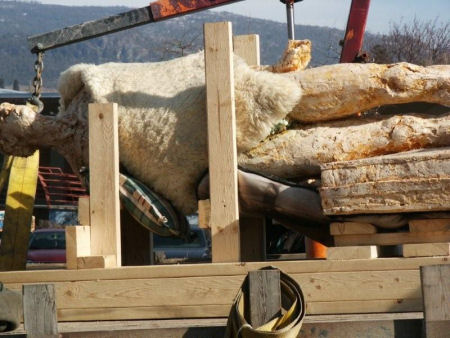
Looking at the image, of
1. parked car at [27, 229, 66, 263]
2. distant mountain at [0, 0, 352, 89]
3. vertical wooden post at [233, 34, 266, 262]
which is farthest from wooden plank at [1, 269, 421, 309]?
distant mountain at [0, 0, 352, 89]

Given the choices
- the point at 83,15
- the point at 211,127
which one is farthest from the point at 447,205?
the point at 83,15

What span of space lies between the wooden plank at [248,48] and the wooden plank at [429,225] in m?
2.06

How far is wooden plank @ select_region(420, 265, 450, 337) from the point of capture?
4258 mm

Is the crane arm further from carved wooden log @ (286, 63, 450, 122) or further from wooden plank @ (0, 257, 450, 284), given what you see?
wooden plank @ (0, 257, 450, 284)

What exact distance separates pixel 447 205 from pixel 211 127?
1.34 metres

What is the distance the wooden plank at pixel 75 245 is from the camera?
20.7 feet

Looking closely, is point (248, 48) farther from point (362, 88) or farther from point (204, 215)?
point (204, 215)

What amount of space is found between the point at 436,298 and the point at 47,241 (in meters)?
15.0

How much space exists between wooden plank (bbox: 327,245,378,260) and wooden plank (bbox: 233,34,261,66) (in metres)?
2.06

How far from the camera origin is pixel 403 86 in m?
6.61

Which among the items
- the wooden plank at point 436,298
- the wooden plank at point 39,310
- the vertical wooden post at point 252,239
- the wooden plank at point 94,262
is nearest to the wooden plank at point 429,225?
the wooden plank at point 94,262

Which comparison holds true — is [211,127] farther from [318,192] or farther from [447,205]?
[447,205]

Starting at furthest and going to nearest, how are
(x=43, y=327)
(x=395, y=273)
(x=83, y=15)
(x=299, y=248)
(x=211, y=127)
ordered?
(x=83, y=15)
(x=299, y=248)
(x=211, y=127)
(x=395, y=273)
(x=43, y=327)

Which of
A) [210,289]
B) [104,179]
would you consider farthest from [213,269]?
[104,179]
